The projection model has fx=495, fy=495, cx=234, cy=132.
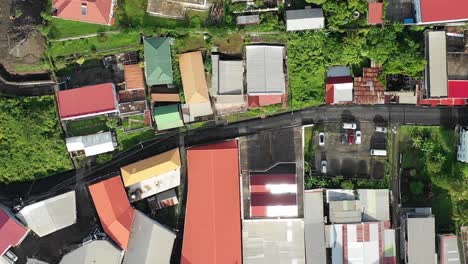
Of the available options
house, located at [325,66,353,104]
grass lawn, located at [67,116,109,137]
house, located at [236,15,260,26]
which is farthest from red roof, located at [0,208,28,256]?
house, located at [325,66,353,104]

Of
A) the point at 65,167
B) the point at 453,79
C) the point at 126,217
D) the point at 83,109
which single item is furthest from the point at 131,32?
the point at 453,79

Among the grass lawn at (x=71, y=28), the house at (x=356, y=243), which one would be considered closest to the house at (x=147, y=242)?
the house at (x=356, y=243)

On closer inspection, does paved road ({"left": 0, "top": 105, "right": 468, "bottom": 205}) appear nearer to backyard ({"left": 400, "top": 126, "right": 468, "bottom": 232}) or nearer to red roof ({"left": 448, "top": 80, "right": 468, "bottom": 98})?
backyard ({"left": 400, "top": 126, "right": 468, "bottom": 232})

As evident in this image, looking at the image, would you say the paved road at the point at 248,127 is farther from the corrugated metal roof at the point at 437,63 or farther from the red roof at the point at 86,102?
the red roof at the point at 86,102

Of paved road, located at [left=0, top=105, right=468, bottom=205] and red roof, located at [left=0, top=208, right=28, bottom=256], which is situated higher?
paved road, located at [left=0, top=105, right=468, bottom=205]

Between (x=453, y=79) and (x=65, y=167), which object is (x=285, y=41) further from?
(x=65, y=167)

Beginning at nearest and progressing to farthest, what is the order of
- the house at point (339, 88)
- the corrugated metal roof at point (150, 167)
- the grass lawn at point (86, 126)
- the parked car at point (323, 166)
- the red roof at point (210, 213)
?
1. the corrugated metal roof at point (150, 167)
2. the red roof at point (210, 213)
3. the grass lawn at point (86, 126)
4. the house at point (339, 88)
5. the parked car at point (323, 166)
